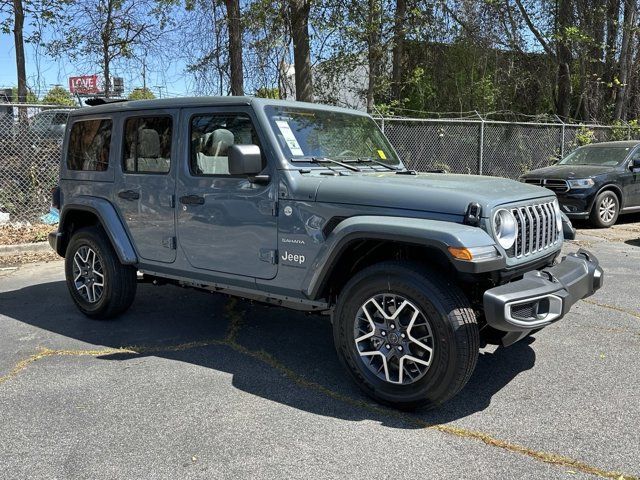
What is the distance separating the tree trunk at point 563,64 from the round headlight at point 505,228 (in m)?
14.1

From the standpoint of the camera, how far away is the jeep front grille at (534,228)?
358 cm

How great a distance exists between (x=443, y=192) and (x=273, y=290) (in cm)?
141

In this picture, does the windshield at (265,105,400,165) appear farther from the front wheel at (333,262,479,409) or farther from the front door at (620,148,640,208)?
the front door at (620,148,640,208)

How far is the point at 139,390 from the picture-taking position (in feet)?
12.6

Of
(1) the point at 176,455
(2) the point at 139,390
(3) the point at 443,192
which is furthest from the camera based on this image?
(2) the point at 139,390

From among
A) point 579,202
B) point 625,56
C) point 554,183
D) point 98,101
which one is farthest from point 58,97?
point 625,56

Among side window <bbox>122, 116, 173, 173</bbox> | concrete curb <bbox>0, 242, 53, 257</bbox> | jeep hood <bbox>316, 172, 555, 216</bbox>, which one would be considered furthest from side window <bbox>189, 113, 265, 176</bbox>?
concrete curb <bbox>0, 242, 53, 257</bbox>

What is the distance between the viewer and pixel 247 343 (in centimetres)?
480

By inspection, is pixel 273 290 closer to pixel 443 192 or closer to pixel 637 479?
pixel 443 192

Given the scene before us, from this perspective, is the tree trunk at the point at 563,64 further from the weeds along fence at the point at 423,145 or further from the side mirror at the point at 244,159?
the side mirror at the point at 244,159

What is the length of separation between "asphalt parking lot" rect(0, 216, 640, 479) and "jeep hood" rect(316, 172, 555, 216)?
1248mm

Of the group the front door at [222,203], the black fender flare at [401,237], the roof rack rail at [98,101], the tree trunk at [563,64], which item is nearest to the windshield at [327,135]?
the front door at [222,203]

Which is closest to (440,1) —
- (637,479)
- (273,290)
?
(273,290)

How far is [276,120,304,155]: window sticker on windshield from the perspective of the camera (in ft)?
13.5
